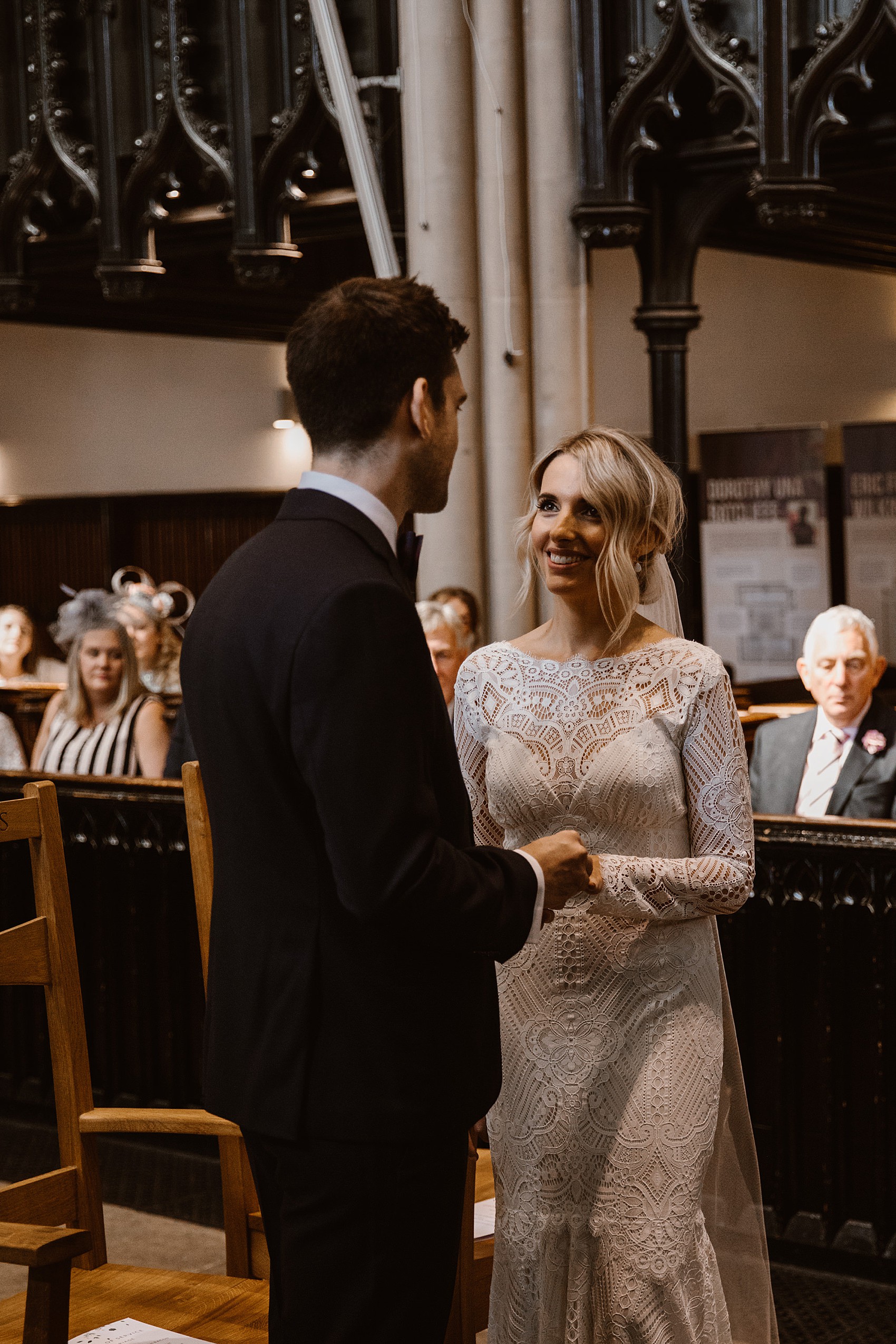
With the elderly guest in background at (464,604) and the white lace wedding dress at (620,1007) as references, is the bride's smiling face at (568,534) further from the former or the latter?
the elderly guest in background at (464,604)

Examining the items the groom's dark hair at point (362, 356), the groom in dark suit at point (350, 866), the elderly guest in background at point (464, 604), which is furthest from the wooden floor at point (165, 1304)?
the elderly guest in background at point (464, 604)

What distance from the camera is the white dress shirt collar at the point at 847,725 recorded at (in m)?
4.48

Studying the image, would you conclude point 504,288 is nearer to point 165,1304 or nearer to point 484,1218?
point 484,1218

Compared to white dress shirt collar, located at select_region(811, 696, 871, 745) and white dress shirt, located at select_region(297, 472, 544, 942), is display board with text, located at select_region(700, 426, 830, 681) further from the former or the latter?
white dress shirt, located at select_region(297, 472, 544, 942)

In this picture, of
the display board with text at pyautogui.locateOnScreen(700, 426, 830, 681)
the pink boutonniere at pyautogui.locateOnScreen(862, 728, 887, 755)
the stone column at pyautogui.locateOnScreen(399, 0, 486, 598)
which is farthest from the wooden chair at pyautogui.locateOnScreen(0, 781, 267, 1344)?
the display board with text at pyautogui.locateOnScreen(700, 426, 830, 681)

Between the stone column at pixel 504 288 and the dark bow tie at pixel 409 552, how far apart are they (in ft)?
11.8

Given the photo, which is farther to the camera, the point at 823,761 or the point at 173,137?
the point at 173,137

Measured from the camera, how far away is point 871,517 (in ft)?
29.5

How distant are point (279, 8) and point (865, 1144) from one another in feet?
14.9

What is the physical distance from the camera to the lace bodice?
217cm

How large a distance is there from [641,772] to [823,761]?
246 centimetres

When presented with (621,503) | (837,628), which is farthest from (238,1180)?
(837,628)

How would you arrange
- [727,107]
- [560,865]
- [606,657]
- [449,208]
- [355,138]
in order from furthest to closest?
1. [727,107]
2. [449,208]
3. [355,138]
4. [606,657]
5. [560,865]

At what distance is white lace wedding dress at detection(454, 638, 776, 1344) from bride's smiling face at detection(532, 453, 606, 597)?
0.14 metres
